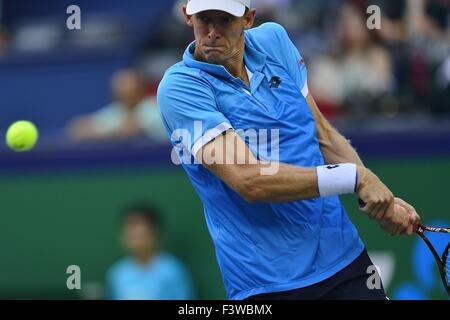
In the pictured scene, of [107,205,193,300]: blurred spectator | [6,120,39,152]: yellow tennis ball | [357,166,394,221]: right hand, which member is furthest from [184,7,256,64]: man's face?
[107,205,193,300]: blurred spectator

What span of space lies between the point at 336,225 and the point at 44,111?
6728mm

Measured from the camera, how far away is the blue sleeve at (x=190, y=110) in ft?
14.8

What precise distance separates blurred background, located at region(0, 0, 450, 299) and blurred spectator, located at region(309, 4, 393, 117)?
11mm

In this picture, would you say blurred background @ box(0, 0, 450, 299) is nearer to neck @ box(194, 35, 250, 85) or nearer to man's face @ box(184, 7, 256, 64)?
neck @ box(194, 35, 250, 85)

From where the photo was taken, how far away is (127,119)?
29.4 ft

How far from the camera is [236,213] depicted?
15.3ft

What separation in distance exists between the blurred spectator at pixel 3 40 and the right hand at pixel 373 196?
7.44 metres

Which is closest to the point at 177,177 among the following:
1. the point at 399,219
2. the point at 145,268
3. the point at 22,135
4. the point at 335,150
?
the point at 145,268

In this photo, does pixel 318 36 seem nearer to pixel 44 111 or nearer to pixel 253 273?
pixel 44 111

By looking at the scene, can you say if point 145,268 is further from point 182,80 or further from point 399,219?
point 399,219

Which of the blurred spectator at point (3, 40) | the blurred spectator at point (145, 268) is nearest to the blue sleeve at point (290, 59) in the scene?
the blurred spectator at point (145, 268)

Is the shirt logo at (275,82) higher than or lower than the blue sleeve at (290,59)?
lower

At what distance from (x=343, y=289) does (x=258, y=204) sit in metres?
0.59

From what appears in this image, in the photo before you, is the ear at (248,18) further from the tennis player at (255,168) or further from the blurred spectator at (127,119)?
the blurred spectator at (127,119)
